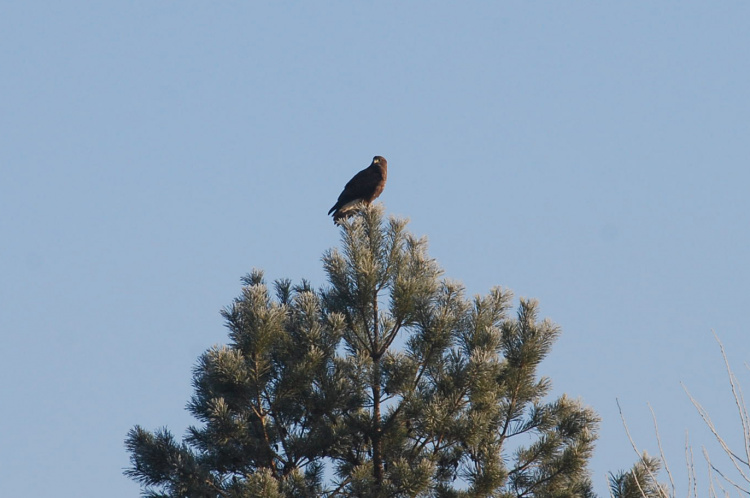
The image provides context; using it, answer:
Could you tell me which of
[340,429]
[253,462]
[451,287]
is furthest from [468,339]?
[253,462]

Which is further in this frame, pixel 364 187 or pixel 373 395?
pixel 364 187

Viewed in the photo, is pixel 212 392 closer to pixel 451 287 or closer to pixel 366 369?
pixel 366 369

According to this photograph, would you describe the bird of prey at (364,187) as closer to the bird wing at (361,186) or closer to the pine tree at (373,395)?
the bird wing at (361,186)

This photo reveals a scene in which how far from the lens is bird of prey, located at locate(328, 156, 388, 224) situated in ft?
34.1

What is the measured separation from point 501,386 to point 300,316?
5.28ft

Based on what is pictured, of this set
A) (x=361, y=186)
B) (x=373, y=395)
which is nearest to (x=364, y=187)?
(x=361, y=186)

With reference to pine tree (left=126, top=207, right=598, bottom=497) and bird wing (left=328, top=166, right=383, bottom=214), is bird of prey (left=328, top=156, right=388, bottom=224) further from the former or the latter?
pine tree (left=126, top=207, right=598, bottom=497)

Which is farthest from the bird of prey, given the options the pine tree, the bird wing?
the pine tree

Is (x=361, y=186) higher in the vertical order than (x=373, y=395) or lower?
higher

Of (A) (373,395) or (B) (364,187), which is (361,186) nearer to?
(B) (364,187)

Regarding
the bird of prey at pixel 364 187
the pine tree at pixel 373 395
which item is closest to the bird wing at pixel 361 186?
the bird of prey at pixel 364 187

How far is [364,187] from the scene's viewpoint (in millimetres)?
10875

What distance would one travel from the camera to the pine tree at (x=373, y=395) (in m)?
6.82

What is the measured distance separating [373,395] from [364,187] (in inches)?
161
